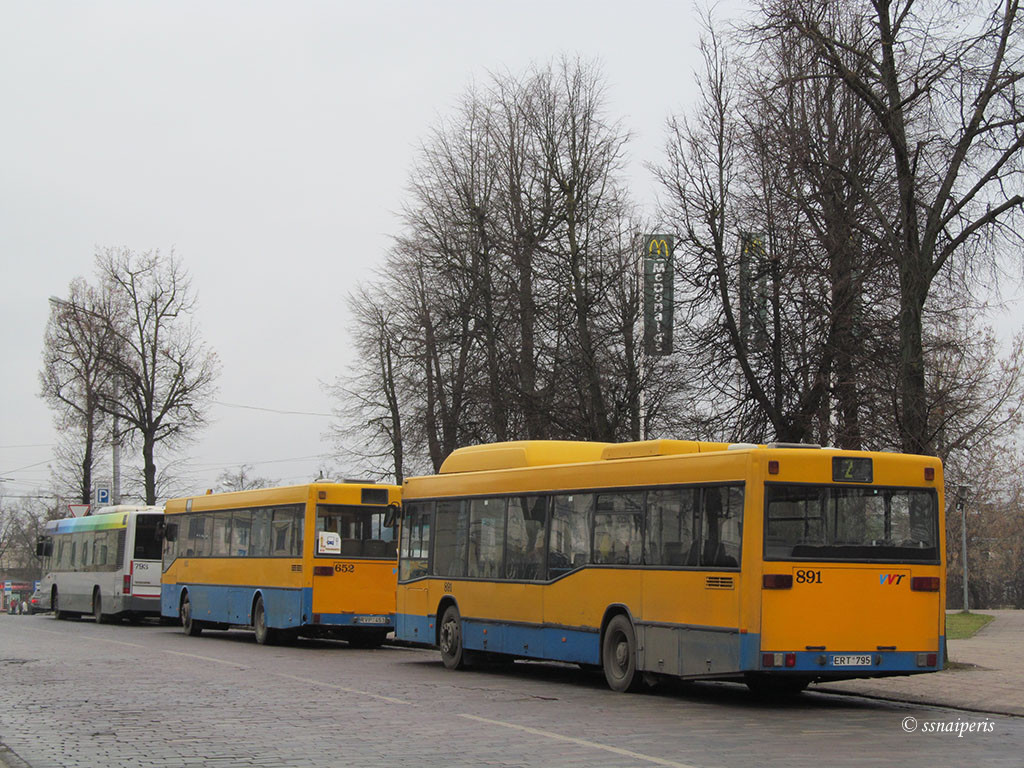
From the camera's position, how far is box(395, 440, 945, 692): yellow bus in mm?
13820

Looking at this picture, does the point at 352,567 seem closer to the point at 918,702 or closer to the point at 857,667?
the point at 918,702

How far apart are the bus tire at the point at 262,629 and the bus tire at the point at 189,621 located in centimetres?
392

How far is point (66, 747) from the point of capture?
34.1 feet

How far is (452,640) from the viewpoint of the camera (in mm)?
19797

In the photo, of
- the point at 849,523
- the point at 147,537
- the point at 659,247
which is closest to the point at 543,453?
the point at 849,523

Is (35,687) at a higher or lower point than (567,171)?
lower

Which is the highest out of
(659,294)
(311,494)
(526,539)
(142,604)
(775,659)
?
(659,294)

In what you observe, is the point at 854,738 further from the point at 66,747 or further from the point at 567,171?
the point at 567,171

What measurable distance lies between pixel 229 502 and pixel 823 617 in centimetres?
1688

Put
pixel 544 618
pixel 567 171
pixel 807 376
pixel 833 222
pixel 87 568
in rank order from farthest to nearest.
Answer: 1. pixel 87 568
2. pixel 567 171
3. pixel 807 376
4. pixel 833 222
5. pixel 544 618

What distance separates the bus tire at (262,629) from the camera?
2589 centimetres

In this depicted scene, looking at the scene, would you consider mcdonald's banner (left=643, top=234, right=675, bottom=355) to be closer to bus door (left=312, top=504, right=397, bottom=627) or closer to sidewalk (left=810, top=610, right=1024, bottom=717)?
bus door (left=312, top=504, right=397, bottom=627)

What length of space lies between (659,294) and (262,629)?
10.1 meters

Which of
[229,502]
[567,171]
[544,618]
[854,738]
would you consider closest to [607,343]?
[567,171]
